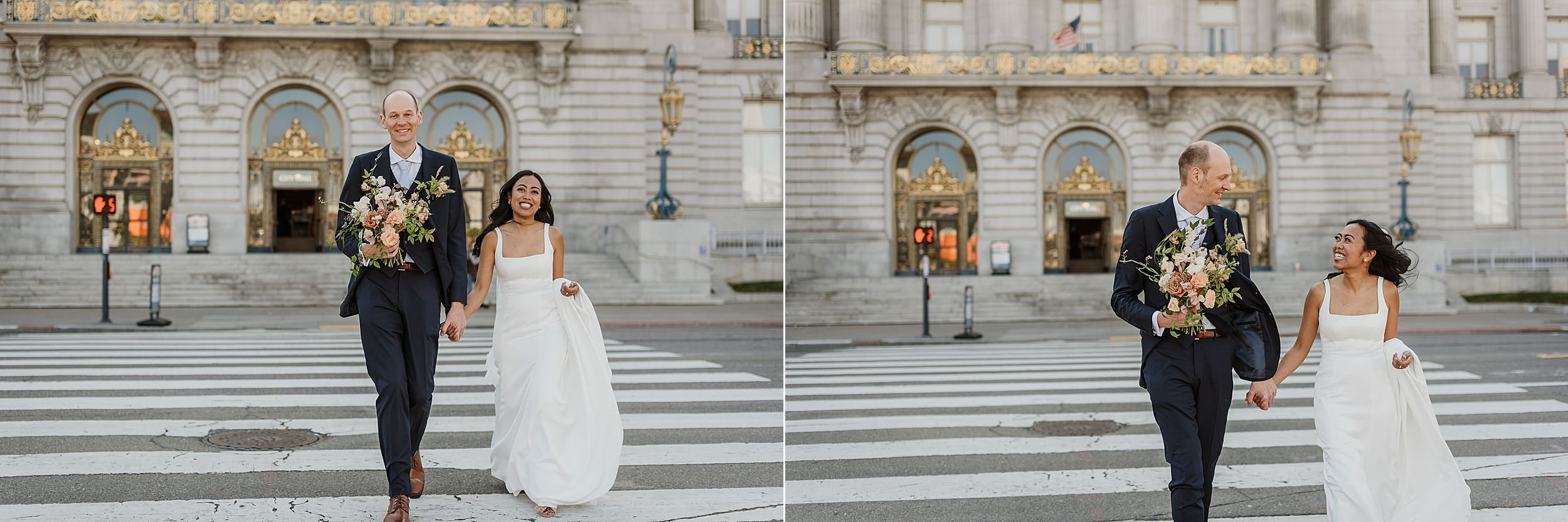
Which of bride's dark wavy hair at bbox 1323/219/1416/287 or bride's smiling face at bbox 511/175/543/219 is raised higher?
bride's smiling face at bbox 511/175/543/219

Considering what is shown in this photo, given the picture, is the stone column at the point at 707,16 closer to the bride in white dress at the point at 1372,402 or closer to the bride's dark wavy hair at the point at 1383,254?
the bride in white dress at the point at 1372,402

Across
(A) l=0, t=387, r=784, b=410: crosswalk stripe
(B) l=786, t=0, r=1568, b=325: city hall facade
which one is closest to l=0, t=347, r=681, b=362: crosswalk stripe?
(A) l=0, t=387, r=784, b=410: crosswalk stripe

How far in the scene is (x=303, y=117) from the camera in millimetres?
31922

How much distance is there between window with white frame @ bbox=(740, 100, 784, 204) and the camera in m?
35.7

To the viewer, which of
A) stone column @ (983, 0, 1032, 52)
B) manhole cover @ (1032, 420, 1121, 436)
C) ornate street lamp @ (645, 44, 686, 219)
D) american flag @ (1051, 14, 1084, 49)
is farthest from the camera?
stone column @ (983, 0, 1032, 52)

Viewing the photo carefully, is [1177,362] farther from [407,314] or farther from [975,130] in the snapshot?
[975,130]

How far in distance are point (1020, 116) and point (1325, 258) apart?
940 centimetres

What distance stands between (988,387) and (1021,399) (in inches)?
46.3

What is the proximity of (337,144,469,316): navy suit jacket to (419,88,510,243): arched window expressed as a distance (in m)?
27.3

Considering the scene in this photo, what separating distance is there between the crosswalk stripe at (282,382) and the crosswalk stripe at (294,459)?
9.80 ft

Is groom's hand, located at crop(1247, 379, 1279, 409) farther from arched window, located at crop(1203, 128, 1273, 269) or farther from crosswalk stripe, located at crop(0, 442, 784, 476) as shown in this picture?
arched window, located at crop(1203, 128, 1273, 269)

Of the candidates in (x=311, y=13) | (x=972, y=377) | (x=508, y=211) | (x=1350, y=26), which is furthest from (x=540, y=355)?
(x=1350, y=26)

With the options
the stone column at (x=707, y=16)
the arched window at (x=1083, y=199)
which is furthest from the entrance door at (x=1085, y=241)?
the stone column at (x=707, y=16)

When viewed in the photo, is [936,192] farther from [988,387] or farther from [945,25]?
[988,387]
